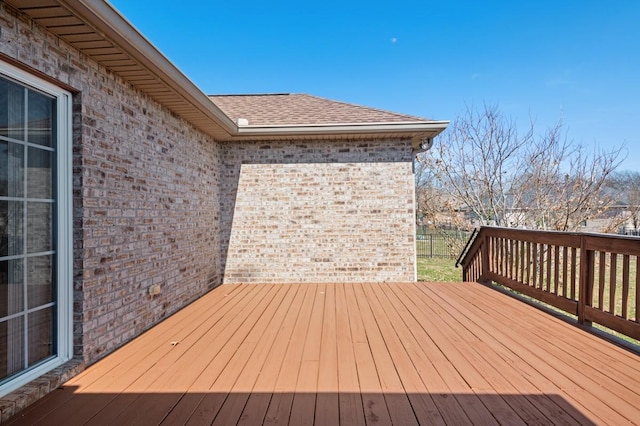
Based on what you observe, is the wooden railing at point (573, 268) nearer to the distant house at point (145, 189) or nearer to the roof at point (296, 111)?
the distant house at point (145, 189)

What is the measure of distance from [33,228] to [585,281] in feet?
17.5

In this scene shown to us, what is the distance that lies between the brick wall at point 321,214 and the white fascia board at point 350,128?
46 centimetres

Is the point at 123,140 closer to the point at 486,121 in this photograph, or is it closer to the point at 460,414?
the point at 460,414

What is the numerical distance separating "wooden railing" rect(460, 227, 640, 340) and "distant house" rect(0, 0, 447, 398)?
1.35 meters

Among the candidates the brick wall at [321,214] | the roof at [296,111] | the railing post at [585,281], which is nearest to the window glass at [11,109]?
the roof at [296,111]

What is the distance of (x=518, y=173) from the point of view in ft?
27.2

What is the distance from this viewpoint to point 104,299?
2.92 m

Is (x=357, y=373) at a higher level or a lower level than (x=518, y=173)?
lower

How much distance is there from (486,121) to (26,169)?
9392 mm

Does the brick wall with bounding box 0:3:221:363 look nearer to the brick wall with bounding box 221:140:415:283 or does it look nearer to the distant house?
the distant house

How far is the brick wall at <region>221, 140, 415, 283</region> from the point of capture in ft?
19.5

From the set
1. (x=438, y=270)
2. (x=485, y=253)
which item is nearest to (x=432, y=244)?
(x=438, y=270)

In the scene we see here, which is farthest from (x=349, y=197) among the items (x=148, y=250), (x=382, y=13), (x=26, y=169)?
(x=382, y=13)

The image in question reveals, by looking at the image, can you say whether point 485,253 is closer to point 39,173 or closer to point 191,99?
point 191,99
